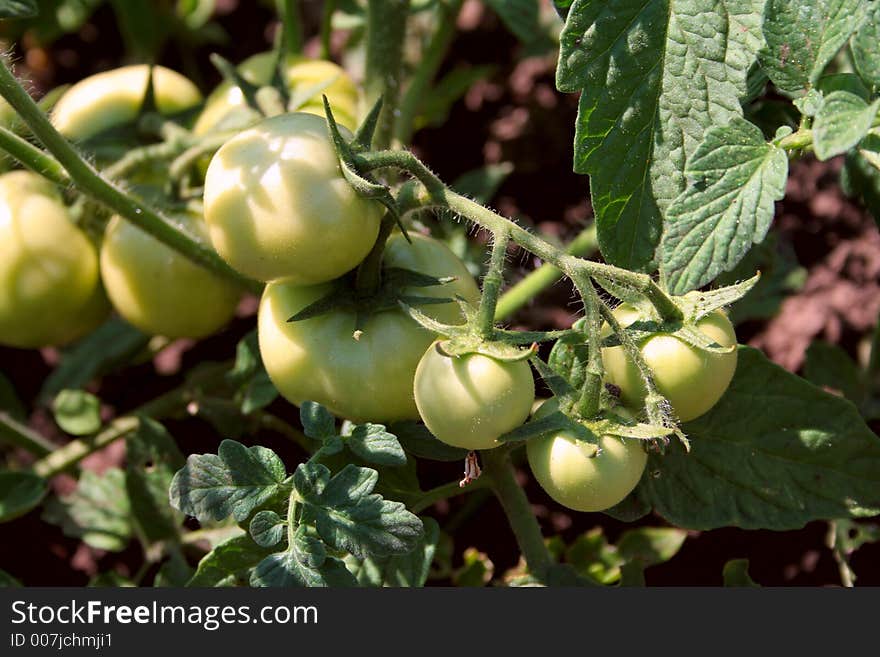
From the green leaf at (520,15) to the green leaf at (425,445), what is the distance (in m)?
0.88

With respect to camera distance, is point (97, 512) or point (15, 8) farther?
point (97, 512)

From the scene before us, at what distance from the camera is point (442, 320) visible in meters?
1.18

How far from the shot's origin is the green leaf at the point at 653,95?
1.13 m

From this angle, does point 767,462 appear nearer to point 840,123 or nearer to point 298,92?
point 840,123

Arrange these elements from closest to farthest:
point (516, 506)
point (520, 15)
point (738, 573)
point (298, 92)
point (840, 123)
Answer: point (840, 123) < point (516, 506) < point (738, 573) < point (298, 92) < point (520, 15)

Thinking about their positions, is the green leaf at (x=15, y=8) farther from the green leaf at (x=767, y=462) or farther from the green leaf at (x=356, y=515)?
the green leaf at (x=767, y=462)

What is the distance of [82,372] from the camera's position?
1.81 meters

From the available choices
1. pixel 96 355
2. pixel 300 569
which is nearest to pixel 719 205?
pixel 300 569

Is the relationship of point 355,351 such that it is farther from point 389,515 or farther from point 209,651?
point 209,651

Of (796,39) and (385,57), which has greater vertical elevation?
(796,39)

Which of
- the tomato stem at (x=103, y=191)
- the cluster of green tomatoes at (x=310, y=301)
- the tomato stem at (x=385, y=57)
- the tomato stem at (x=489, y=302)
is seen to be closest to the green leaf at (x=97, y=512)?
the cluster of green tomatoes at (x=310, y=301)

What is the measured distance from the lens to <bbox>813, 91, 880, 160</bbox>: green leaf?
36.4 inches

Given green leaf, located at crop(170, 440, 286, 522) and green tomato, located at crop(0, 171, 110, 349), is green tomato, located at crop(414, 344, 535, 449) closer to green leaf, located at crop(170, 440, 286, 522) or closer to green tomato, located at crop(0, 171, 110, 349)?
green leaf, located at crop(170, 440, 286, 522)

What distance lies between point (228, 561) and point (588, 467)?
0.46 m
